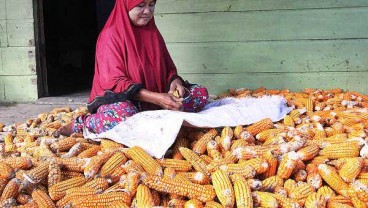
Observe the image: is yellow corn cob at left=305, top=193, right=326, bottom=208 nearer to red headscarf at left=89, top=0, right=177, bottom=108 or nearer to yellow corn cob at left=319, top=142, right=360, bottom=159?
yellow corn cob at left=319, top=142, right=360, bottom=159

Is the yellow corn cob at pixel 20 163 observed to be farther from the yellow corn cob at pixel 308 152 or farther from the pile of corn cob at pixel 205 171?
the yellow corn cob at pixel 308 152

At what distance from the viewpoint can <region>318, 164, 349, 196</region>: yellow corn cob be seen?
6.76 feet

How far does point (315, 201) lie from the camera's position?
73.9 inches

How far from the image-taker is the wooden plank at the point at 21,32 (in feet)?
16.3

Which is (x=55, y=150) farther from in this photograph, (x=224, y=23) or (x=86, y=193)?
(x=224, y=23)

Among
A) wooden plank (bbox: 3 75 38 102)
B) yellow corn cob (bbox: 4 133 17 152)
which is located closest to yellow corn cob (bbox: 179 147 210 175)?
yellow corn cob (bbox: 4 133 17 152)

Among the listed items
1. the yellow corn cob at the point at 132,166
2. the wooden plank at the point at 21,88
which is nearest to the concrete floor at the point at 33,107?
the wooden plank at the point at 21,88

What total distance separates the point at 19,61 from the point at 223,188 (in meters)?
3.94

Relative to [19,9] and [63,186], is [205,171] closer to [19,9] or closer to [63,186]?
[63,186]

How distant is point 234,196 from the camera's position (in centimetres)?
191

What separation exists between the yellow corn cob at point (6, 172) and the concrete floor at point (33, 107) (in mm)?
2032

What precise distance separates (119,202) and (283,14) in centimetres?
339

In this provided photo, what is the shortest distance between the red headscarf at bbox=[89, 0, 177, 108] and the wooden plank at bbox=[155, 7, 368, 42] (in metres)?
1.38

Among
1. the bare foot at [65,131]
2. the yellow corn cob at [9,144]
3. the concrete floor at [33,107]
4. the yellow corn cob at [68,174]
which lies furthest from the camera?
the concrete floor at [33,107]
